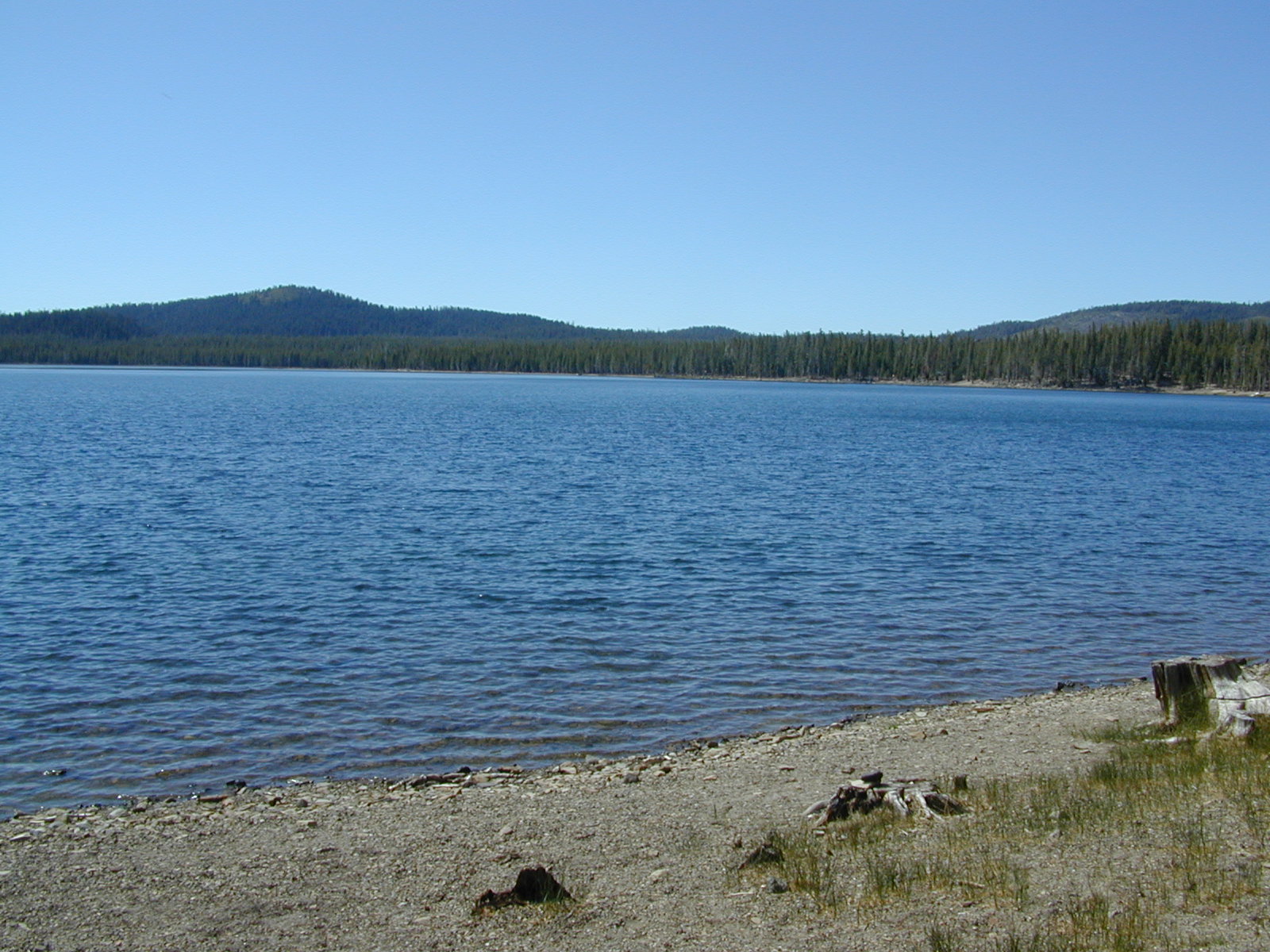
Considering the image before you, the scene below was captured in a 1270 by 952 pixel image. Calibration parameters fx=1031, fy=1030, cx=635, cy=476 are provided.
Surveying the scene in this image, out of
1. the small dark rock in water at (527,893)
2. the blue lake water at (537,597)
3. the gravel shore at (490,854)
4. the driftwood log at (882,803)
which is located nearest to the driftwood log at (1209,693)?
the gravel shore at (490,854)

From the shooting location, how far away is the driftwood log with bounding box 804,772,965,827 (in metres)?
10.2

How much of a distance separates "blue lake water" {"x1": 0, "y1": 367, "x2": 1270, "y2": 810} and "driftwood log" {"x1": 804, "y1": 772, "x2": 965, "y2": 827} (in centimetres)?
409

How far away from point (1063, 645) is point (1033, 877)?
41.4 feet

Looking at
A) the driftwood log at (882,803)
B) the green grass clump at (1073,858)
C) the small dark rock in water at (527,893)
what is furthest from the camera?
the driftwood log at (882,803)

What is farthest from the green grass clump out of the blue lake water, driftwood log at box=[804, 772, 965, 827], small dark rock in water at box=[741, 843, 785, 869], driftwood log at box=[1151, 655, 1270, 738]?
the blue lake water

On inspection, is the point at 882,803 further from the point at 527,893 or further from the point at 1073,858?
the point at 527,893

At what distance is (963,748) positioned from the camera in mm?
13320

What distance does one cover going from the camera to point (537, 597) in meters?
22.5

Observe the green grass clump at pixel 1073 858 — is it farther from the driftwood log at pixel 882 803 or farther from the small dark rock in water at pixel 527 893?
A: the small dark rock in water at pixel 527 893

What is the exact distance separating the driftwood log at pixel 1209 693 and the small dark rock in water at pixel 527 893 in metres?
8.12

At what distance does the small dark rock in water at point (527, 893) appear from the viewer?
835cm

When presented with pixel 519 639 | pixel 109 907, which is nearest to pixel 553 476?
pixel 519 639

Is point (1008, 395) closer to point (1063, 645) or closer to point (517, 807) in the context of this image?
point (1063, 645)

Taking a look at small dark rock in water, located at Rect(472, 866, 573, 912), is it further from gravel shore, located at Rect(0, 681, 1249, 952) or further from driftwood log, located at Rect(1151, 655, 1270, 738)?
driftwood log, located at Rect(1151, 655, 1270, 738)
